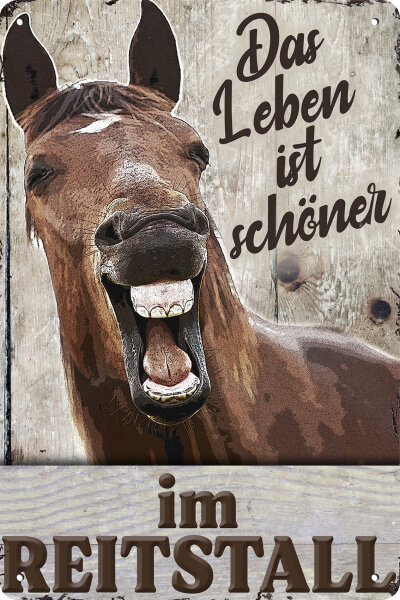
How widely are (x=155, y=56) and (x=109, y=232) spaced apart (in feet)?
1.82

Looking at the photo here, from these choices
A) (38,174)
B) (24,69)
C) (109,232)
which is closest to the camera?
(109,232)

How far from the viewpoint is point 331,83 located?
1.84 metres

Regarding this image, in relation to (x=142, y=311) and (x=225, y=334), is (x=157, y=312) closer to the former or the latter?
(x=142, y=311)

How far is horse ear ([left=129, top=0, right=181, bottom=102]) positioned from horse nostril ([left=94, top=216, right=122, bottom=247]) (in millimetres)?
467

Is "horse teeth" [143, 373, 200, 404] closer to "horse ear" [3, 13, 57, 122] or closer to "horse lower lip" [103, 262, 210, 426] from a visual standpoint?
"horse lower lip" [103, 262, 210, 426]

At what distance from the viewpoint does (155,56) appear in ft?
5.87

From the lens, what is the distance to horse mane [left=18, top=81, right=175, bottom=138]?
5.65 ft

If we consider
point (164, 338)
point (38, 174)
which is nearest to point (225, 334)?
point (164, 338)

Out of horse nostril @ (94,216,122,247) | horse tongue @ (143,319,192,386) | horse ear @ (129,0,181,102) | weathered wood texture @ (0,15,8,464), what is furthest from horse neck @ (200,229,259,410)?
weathered wood texture @ (0,15,8,464)

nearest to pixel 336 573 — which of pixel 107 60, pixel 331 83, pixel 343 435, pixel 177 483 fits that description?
pixel 343 435

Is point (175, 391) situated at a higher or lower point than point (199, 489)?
higher

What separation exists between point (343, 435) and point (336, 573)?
335mm

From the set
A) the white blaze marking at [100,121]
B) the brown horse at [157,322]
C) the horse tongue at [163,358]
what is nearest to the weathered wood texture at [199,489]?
the brown horse at [157,322]

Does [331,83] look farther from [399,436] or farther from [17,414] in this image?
[17,414]
